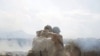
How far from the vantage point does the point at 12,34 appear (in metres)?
5.06

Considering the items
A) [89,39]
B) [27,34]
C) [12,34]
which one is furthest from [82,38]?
[12,34]

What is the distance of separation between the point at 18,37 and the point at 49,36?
46.7 inches

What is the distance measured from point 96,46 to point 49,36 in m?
1.63

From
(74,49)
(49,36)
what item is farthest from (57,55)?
(74,49)

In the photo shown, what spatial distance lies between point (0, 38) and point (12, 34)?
281 millimetres

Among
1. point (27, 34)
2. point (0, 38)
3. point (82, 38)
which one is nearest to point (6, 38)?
point (0, 38)

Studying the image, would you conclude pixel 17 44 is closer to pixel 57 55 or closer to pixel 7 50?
pixel 7 50

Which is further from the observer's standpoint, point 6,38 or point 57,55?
point 6,38

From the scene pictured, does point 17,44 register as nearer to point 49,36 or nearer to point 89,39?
point 49,36

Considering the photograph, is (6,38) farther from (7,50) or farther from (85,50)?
(85,50)

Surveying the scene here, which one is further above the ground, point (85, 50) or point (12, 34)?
point (12, 34)

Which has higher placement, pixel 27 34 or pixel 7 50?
pixel 27 34

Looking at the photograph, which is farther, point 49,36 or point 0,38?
point 0,38

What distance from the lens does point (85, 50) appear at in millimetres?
5168
